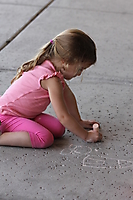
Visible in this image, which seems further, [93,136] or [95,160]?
[93,136]

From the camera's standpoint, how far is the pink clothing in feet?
8.65

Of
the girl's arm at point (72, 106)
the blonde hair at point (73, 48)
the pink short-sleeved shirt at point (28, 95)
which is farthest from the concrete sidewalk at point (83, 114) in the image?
the blonde hair at point (73, 48)

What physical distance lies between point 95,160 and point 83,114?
65cm

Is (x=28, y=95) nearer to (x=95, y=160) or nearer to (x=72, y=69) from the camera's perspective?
(x=72, y=69)

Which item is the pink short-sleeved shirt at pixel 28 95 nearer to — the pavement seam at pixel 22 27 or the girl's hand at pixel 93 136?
the girl's hand at pixel 93 136

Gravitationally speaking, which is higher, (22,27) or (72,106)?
(72,106)

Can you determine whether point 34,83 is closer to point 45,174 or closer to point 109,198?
point 45,174

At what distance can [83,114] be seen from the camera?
3121 millimetres

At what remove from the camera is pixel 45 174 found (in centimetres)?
238

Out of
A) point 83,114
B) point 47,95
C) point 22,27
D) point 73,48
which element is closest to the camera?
point 73,48

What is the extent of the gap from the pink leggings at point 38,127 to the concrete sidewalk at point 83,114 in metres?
0.06

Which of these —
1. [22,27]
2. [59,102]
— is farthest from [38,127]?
[22,27]

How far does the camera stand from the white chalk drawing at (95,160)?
8.16 feet

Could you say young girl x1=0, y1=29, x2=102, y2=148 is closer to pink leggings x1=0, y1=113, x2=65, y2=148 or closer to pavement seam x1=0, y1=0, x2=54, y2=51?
pink leggings x1=0, y1=113, x2=65, y2=148
